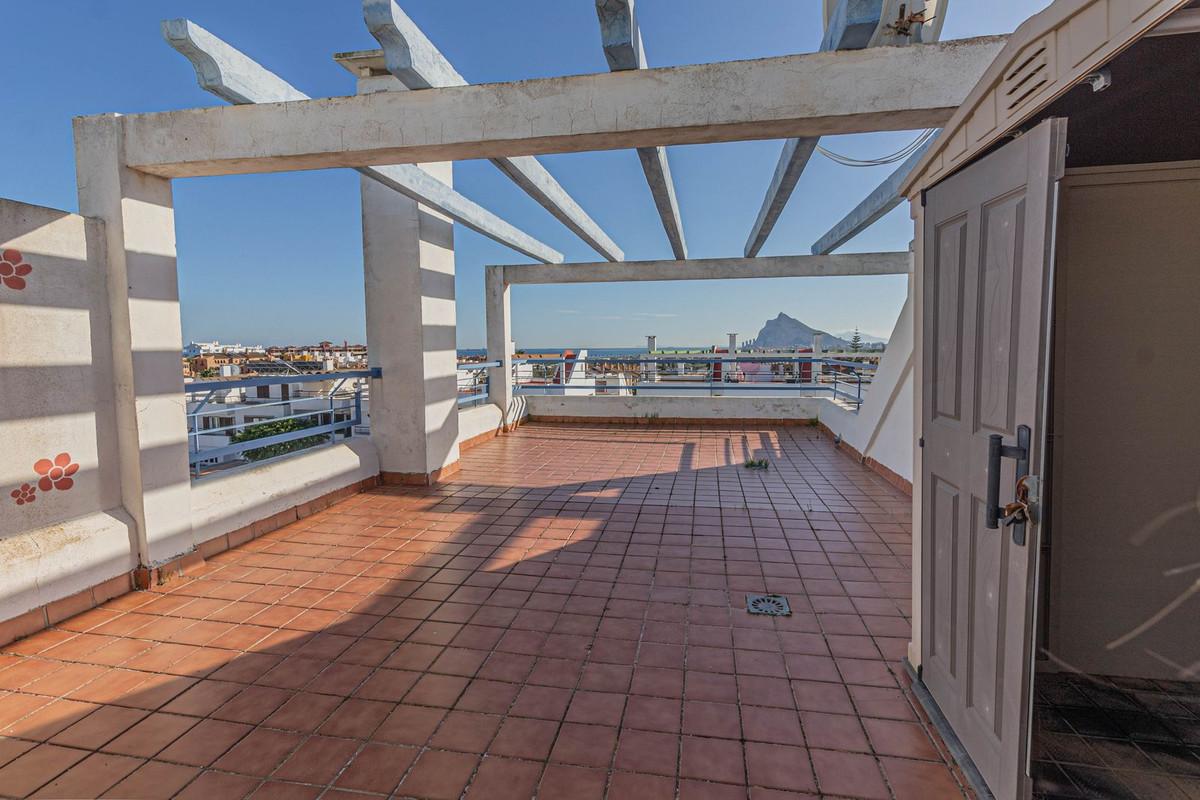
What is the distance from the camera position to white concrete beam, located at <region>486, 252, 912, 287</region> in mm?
7246

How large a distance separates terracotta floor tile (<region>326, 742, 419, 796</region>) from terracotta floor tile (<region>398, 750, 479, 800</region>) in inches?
1.4

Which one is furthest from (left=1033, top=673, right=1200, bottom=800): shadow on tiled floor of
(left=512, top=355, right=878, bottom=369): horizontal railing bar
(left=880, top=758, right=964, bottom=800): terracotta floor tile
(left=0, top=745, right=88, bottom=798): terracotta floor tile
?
(left=512, top=355, right=878, bottom=369): horizontal railing bar

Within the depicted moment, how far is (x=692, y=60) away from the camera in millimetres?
2438

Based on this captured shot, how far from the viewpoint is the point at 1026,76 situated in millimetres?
1154

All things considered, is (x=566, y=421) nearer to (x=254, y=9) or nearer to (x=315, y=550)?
(x=315, y=550)

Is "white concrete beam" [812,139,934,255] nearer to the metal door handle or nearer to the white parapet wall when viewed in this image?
the white parapet wall

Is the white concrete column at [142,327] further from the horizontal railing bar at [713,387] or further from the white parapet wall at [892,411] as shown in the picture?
the horizontal railing bar at [713,387]

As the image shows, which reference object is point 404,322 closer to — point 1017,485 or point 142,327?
point 142,327

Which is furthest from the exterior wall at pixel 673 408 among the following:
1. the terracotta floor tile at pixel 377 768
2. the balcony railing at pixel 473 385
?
the terracotta floor tile at pixel 377 768

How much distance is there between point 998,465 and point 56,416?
3700 mm

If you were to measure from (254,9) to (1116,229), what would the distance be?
5116mm

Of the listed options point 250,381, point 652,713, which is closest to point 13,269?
point 250,381

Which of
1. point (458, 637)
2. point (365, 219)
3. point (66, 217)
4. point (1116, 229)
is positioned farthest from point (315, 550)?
point (1116, 229)

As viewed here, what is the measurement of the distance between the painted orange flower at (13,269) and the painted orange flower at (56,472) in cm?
79
